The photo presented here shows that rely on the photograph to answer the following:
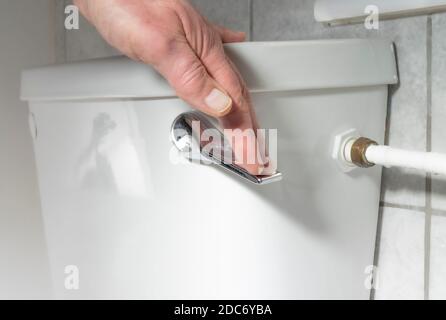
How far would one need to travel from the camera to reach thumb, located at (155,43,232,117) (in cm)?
30

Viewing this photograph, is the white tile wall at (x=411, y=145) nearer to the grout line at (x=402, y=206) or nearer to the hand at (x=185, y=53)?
the grout line at (x=402, y=206)

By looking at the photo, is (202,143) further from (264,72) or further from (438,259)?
(438,259)

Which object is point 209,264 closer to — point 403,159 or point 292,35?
point 403,159

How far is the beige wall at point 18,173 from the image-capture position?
821 millimetres

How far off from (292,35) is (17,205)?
1.82ft

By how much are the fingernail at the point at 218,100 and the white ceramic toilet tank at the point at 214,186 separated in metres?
0.05

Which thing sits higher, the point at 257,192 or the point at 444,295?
the point at 257,192

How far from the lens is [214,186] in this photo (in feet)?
1.19

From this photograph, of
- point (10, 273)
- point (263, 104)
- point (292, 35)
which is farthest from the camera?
point (10, 273)

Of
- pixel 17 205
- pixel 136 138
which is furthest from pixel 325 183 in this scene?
pixel 17 205

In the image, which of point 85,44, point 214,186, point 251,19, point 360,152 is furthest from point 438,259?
point 85,44

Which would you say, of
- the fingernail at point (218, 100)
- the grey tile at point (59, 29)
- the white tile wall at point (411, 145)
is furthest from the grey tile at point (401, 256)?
the grey tile at point (59, 29)

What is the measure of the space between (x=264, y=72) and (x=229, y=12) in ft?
1.01

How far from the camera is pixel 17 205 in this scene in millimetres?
837
